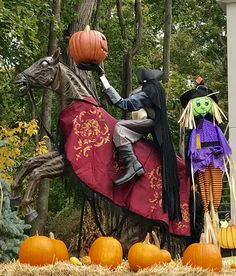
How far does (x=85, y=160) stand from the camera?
7859mm

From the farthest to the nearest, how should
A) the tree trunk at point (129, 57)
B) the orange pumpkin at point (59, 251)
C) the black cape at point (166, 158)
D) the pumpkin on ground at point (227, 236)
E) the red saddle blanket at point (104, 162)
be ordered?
1. the tree trunk at point (129, 57)
2. the black cape at point (166, 158)
3. the red saddle blanket at point (104, 162)
4. the pumpkin on ground at point (227, 236)
5. the orange pumpkin at point (59, 251)

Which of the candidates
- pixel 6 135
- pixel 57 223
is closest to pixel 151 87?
pixel 6 135

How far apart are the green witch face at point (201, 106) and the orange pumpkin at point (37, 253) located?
8.50 feet

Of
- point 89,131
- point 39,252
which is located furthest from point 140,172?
point 39,252

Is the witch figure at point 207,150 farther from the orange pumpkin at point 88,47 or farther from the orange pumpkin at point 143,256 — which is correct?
the orange pumpkin at point 143,256

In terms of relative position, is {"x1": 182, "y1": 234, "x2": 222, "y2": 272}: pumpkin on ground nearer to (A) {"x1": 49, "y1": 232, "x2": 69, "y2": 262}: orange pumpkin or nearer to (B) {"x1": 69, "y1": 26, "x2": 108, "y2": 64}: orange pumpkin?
(A) {"x1": 49, "y1": 232, "x2": 69, "y2": 262}: orange pumpkin

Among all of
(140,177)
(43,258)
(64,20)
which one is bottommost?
(43,258)

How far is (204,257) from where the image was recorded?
6.29 m

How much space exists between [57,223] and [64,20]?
5273 millimetres

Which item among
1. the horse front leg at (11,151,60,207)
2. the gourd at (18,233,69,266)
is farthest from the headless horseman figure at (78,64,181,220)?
the gourd at (18,233,69,266)

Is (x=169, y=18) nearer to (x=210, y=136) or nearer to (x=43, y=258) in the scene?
(x=210, y=136)

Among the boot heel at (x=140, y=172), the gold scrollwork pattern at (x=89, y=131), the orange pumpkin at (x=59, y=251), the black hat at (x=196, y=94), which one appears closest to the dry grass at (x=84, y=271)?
the orange pumpkin at (x=59, y=251)

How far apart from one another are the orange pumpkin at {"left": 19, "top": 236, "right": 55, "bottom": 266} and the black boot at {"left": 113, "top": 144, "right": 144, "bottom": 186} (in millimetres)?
1601

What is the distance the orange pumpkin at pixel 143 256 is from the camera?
6121 millimetres
